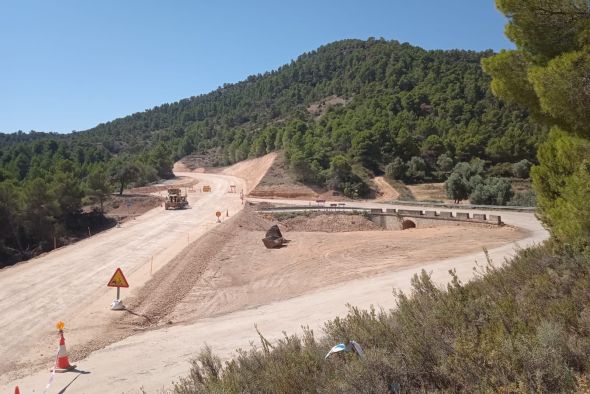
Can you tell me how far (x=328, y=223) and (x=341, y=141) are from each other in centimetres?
3327

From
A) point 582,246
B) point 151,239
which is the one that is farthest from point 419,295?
point 151,239

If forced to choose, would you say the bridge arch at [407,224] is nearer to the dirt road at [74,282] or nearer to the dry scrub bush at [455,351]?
the dirt road at [74,282]

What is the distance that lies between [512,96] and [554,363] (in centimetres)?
570

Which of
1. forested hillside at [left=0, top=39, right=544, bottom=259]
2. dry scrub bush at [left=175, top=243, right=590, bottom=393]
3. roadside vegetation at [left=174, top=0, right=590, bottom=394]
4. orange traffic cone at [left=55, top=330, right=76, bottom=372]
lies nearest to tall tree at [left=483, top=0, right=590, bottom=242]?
roadside vegetation at [left=174, top=0, right=590, bottom=394]

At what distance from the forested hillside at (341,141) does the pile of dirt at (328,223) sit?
49.8ft

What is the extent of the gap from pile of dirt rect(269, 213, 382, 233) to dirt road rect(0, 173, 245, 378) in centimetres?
664

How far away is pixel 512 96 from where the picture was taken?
28.1 feet

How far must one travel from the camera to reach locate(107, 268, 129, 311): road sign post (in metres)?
15.0

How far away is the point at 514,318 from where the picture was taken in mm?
5762

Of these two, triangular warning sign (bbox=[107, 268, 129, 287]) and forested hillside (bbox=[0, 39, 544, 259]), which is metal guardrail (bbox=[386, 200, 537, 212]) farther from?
triangular warning sign (bbox=[107, 268, 129, 287])

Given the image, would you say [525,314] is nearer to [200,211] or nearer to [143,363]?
[143,363]

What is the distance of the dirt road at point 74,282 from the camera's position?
13148 mm

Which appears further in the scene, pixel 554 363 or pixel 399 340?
pixel 399 340

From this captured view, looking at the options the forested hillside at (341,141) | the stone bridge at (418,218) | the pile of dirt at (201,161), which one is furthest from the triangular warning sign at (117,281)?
the pile of dirt at (201,161)
